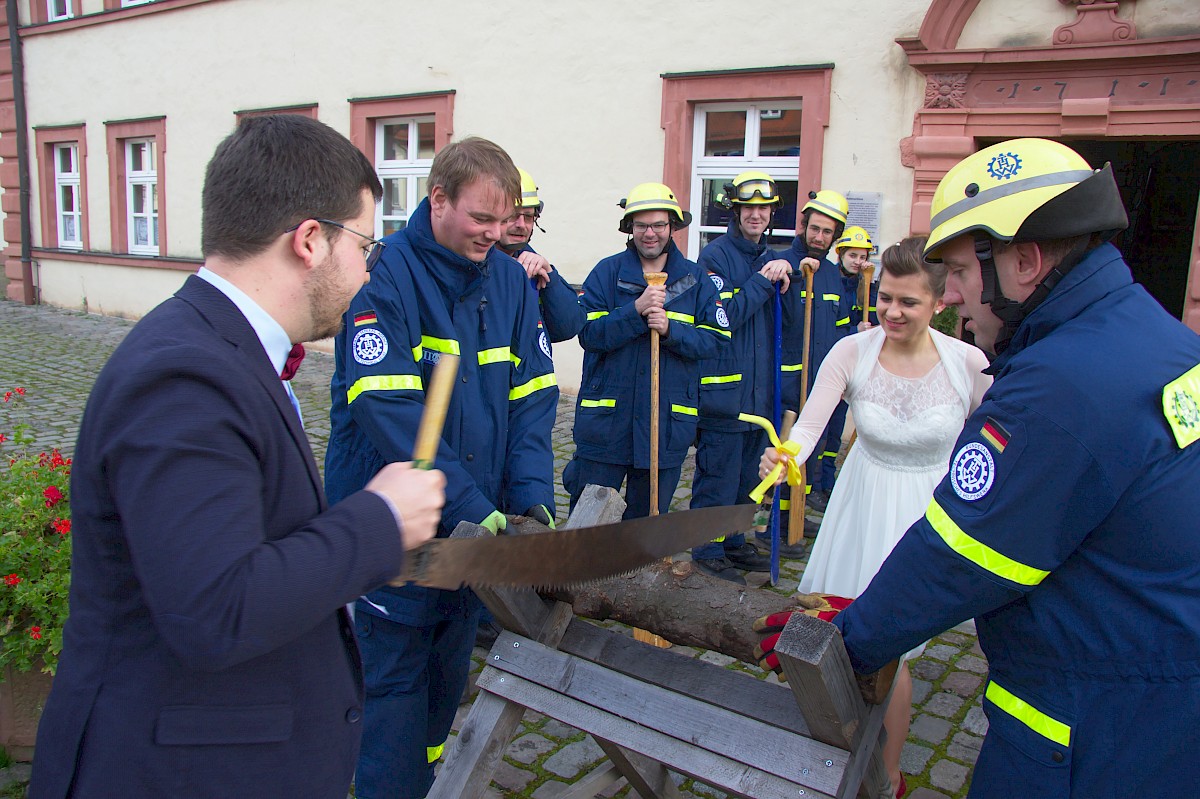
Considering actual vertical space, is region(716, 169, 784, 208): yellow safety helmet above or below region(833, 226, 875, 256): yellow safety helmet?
above

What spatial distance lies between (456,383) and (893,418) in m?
1.71

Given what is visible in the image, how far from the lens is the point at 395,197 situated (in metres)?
12.8

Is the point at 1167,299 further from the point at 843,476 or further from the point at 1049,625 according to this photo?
the point at 1049,625

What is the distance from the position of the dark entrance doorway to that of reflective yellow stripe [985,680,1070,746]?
35.7ft

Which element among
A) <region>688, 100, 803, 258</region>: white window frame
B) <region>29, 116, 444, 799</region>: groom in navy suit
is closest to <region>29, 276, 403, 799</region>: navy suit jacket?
<region>29, 116, 444, 799</region>: groom in navy suit

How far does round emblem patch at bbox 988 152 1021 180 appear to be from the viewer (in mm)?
1909

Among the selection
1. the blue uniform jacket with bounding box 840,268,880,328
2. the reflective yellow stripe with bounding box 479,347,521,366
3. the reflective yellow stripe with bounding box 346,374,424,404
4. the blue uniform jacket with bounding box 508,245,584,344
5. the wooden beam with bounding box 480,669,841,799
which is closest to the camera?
the wooden beam with bounding box 480,669,841,799

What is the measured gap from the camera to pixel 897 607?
74.5 inches

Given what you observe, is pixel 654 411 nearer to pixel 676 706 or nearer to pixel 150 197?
pixel 676 706

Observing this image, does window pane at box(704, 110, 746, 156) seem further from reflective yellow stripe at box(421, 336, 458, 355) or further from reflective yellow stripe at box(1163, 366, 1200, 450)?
reflective yellow stripe at box(1163, 366, 1200, 450)

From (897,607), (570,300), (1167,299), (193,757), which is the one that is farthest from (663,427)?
(1167,299)

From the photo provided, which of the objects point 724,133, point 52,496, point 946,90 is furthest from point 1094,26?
point 52,496

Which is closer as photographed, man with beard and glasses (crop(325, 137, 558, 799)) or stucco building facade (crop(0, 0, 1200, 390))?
man with beard and glasses (crop(325, 137, 558, 799))

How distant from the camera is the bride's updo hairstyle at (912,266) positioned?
341cm
